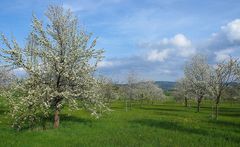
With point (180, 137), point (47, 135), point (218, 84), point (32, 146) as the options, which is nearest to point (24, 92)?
point (47, 135)

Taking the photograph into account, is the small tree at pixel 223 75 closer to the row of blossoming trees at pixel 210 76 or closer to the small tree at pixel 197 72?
the row of blossoming trees at pixel 210 76

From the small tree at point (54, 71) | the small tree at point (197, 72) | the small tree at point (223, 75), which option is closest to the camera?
the small tree at point (54, 71)

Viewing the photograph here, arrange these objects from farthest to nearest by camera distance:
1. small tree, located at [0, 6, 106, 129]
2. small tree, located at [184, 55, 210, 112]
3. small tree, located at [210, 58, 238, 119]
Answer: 1. small tree, located at [184, 55, 210, 112]
2. small tree, located at [210, 58, 238, 119]
3. small tree, located at [0, 6, 106, 129]

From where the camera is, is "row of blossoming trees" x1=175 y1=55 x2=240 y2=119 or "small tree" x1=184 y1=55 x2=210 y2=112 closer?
"row of blossoming trees" x1=175 y1=55 x2=240 y2=119

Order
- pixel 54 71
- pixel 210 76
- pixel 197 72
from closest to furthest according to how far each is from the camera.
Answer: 1. pixel 54 71
2. pixel 210 76
3. pixel 197 72

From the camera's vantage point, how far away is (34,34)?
87.0 feet

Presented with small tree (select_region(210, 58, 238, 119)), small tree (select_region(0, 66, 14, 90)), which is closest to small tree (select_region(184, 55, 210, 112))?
small tree (select_region(210, 58, 238, 119))

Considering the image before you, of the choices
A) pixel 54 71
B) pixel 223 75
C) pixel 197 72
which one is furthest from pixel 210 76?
pixel 54 71

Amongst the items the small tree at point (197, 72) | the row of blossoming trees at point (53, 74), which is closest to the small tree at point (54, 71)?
the row of blossoming trees at point (53, 74)

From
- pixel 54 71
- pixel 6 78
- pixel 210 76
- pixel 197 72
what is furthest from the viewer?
pixel 197 72

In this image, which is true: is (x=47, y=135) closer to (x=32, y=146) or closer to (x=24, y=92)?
(x=32, y=146)

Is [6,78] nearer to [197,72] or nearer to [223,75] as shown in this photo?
Answer: [223,75]

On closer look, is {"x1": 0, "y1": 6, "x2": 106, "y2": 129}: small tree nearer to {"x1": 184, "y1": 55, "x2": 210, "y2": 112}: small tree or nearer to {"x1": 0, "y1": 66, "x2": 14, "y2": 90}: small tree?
{"x1": 0, "y1": 66, "x2": 14, "y2": 90}: small tree

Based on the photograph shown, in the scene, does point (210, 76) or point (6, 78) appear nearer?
point (6, 78)
